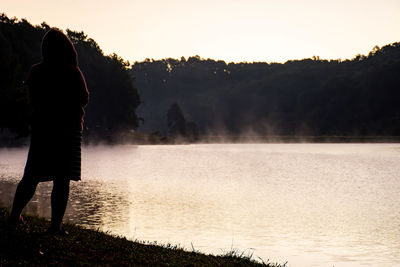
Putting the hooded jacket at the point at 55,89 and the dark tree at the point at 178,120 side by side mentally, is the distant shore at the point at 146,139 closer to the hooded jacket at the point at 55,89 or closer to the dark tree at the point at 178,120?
the dark tree at the point at 178,120

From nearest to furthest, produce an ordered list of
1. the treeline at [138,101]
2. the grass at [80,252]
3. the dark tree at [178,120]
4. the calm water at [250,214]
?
the grass at [80,252], the calm water at [250,214], the treeline at [138,101], the dark tree at [178,120]

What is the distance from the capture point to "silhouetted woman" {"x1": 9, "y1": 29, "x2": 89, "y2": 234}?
311 inches

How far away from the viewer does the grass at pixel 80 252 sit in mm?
7078

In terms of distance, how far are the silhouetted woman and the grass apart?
44 cm

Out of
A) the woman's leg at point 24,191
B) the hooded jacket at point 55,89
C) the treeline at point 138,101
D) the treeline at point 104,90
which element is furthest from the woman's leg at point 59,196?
the treeline at point 104,90

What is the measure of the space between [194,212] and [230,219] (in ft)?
5.03

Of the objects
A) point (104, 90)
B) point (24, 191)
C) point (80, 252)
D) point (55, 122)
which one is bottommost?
point (80, 252)

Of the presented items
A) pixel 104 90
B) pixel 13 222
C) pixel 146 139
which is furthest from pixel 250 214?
pixel 146 139

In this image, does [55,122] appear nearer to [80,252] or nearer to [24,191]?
[24,191]

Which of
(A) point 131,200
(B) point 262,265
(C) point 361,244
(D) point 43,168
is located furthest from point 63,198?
(A) point 131,200

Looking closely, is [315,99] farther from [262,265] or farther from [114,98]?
[262,265]

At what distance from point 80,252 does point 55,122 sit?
192 cm

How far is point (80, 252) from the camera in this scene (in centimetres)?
777

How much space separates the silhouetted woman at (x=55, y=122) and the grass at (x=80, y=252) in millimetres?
443
